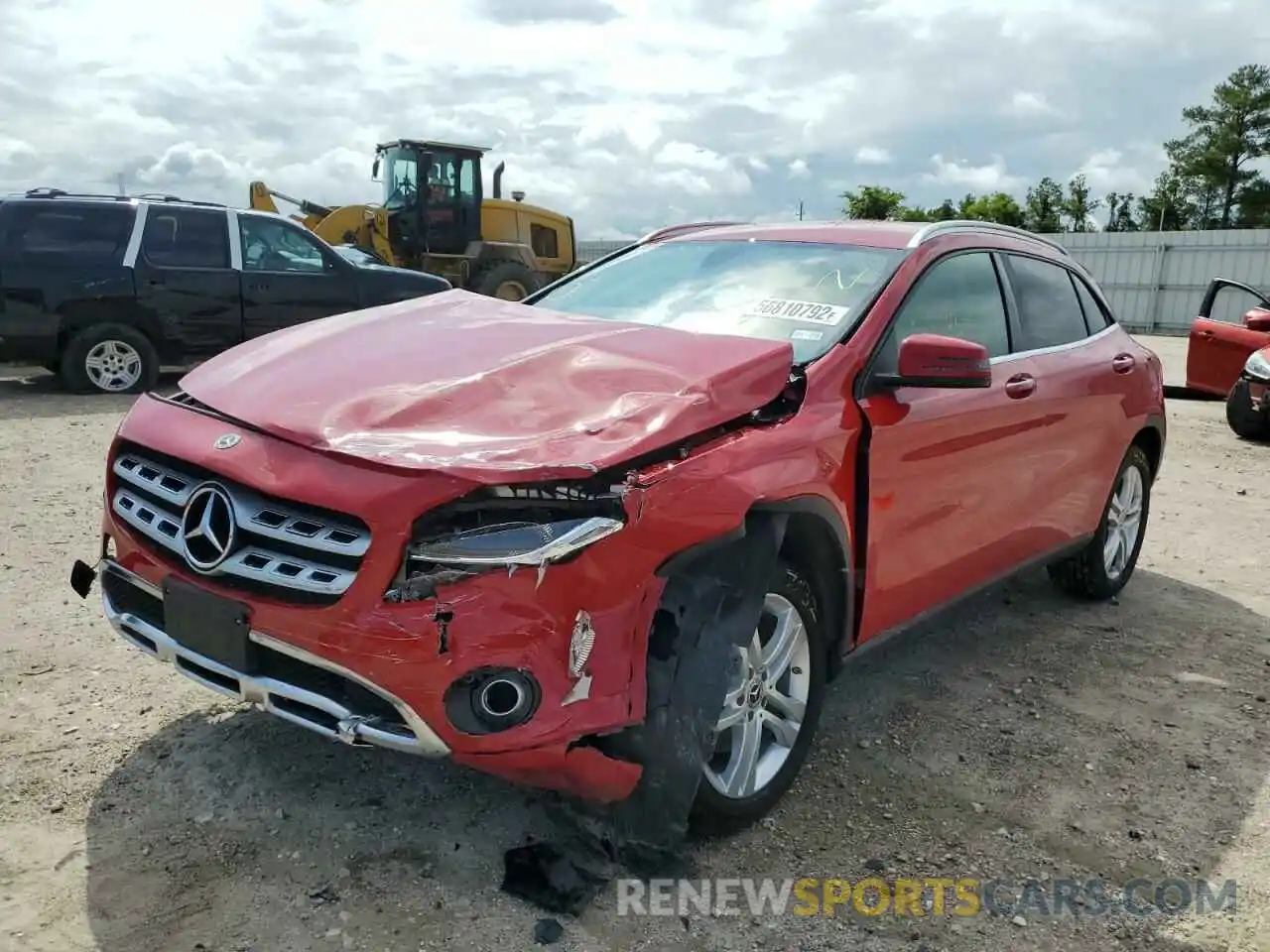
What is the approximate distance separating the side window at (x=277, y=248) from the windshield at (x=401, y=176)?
19.3 feet

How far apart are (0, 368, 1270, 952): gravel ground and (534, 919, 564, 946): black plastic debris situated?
0.02 meters

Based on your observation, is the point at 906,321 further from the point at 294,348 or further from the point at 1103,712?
the point at 294,348

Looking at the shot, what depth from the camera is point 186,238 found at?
978cm

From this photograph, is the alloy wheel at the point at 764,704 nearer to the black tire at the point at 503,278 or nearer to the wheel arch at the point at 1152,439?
the wheel arch at the point at 1152,439

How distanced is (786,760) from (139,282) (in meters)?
8.65

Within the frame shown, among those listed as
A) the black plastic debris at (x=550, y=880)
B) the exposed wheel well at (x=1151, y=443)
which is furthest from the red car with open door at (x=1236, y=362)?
the black plastic debris at (x=550, y=880)

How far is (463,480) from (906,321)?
180cm

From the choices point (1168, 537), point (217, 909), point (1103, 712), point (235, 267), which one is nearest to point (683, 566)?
point (217, 909)

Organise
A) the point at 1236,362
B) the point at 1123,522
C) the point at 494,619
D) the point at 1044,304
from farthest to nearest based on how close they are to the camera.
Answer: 1. the point at 1236,362
2. the point at 1123,522
3. the point at 1044,304
4. the point at 494,619

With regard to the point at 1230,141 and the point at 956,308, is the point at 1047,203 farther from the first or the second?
the point at 956,308

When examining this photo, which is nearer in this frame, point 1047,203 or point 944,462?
point 944,462

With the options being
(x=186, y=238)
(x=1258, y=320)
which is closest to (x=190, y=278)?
(x=186, y=238)

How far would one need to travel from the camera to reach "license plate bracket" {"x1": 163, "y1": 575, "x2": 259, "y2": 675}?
7.81 feet

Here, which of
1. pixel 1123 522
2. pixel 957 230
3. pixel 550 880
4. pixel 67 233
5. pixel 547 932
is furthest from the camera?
pixel 67 233
